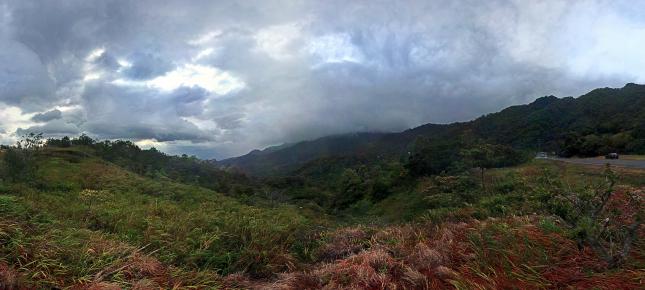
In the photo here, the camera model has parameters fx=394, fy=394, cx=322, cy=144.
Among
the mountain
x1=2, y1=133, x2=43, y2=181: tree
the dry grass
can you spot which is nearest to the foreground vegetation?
the dry grass

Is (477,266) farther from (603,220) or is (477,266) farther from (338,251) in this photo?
(338,251)

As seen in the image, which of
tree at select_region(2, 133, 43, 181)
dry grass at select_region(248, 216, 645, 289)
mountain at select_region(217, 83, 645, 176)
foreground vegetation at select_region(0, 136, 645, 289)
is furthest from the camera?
mountain at select_region(217, 83, 645, 176)

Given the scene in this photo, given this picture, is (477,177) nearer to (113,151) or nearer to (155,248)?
(155,248)

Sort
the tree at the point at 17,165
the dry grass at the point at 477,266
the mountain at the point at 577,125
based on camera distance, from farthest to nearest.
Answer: the mountain at the point at 577,125 → the tree at the point at 17,165 → the dry grass at the point at 477,266

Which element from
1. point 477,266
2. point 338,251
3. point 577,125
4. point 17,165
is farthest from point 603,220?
point 577,125

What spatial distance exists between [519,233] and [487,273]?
57.1 inches

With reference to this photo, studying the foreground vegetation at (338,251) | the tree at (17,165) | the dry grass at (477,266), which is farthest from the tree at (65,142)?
the dry grass at (477,266)

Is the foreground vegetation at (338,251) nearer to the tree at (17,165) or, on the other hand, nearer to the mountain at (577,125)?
the tree at (17,165)

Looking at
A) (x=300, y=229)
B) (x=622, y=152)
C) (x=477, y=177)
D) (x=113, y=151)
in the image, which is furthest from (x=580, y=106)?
(x=300, y=229)

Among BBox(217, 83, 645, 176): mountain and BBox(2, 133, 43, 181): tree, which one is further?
BBox(217, 83, 645, 176): mountain

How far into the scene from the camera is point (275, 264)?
627cm

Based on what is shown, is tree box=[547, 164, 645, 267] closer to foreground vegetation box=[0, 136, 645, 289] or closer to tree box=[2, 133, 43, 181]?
foreground vegetation box=[0, 136, 645, 289]

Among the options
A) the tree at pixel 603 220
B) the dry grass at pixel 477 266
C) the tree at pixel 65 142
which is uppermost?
the tree at pixel 65 142

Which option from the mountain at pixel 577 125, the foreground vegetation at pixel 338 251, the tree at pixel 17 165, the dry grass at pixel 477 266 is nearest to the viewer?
the dry grass at pixel 477 266
